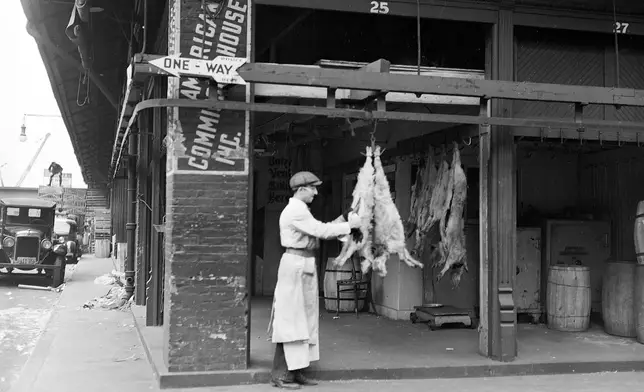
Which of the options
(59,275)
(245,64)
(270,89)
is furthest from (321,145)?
(59,275)

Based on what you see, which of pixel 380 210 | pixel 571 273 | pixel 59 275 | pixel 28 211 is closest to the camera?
pixel 380 210

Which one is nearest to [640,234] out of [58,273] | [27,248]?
[58,273]

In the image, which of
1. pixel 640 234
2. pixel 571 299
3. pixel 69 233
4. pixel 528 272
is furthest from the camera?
pixel 69 233

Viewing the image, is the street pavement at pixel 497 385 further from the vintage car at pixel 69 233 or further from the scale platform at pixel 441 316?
the vintage car at pixel 69 233

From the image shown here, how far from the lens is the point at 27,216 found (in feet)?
66.2

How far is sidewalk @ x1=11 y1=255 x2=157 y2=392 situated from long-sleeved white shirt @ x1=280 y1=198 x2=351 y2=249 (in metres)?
→ 1.99

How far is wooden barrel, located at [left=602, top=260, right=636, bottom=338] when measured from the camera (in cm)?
945

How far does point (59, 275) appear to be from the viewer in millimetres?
18609

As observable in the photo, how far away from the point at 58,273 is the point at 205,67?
45.4 ft

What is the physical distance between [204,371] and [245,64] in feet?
9.99

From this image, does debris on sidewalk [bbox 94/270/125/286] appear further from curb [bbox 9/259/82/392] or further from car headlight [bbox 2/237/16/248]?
curb [bbox 9/259/82/392]

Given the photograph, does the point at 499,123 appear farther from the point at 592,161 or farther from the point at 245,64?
the point at 592,161

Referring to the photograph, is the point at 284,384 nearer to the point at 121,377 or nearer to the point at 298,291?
the point at 298,291

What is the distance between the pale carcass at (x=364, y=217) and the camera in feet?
22.7
